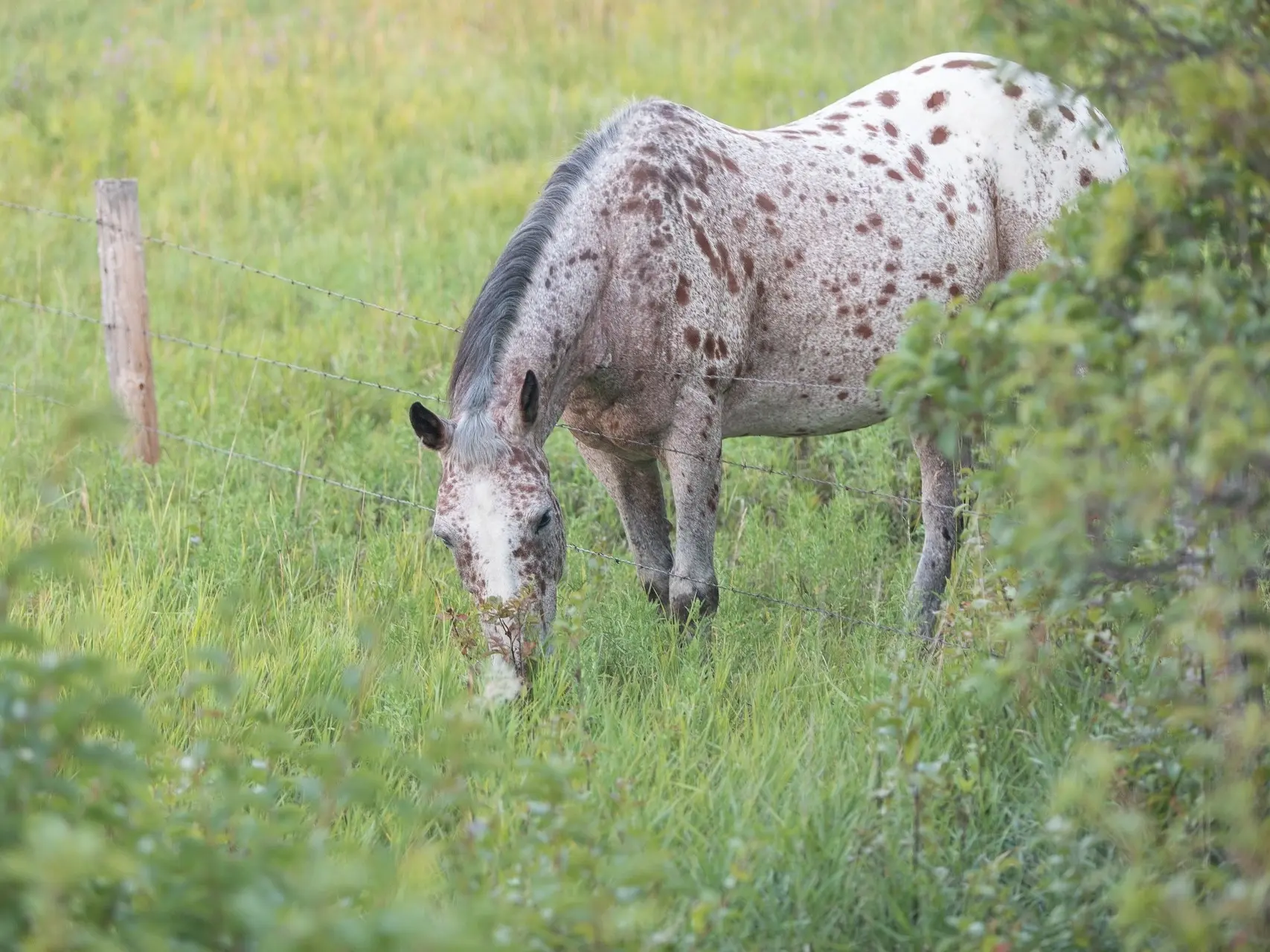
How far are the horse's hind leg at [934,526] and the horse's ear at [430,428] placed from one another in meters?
2.11

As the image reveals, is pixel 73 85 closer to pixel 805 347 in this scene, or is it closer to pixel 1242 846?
pixel 805 347

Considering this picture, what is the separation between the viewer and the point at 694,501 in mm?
4684

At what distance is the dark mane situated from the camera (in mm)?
4082

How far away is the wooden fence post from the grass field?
0.28 m

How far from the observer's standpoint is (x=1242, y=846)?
7.09 ft

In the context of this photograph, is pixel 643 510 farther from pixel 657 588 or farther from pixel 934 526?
pixel 934 526

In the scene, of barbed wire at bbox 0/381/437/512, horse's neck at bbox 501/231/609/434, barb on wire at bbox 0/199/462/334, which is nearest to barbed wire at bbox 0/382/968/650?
barbed wire at bbox 0/381/437/512

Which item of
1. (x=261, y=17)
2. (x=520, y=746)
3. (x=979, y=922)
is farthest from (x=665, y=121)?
(x=261, y=17)

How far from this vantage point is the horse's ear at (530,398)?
3930mm

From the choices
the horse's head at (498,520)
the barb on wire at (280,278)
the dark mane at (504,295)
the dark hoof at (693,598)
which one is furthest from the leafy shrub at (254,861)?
the barb on wire at (280,278)

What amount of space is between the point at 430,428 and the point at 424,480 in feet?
6.66

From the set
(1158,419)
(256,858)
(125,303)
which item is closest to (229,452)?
(125,303)

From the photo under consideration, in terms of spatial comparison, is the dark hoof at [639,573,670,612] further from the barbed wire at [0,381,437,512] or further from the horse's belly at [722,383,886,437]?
the barbed wire at [0,381,437,512]

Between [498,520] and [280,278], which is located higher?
[280,278]
